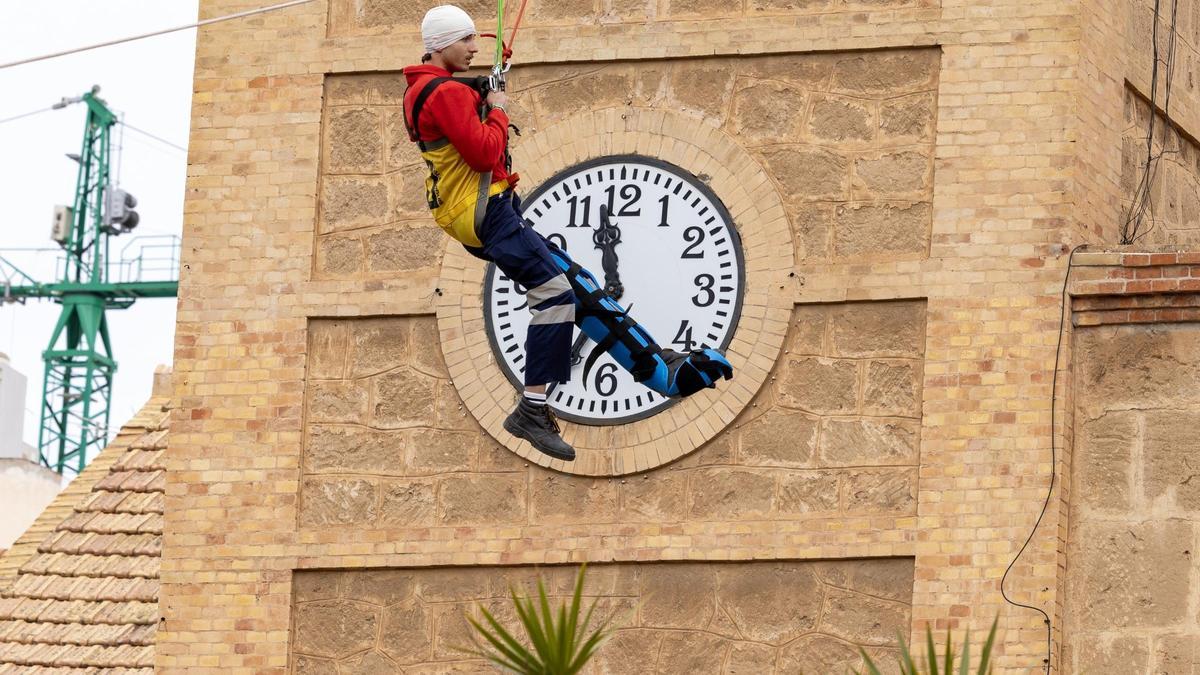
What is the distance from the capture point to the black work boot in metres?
14.2

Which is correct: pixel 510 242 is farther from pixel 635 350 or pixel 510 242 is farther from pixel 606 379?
pixel 606 379

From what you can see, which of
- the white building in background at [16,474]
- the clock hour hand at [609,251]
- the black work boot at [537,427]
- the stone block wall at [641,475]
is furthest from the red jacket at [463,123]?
the white building in background at [16,474]

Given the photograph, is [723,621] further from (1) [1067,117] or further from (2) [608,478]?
(1) [1067,117]

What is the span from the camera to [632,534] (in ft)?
52.8

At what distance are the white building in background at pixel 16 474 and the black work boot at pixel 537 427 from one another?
630 inches

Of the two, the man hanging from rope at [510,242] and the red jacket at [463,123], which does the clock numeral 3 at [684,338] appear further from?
the red jacket at [463,123]

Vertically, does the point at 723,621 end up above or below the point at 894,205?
below

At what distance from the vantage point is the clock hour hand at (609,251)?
1627 centimetres

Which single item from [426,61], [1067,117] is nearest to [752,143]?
[1067,117]

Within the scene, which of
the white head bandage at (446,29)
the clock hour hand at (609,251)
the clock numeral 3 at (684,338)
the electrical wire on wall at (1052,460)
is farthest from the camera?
the clock hour hand at (609,251)

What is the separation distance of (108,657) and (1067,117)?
8.03 metres

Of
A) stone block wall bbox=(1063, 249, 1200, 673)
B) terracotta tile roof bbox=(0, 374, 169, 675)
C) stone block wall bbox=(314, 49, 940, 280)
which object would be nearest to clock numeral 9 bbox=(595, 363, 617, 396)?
stone block wall bbox=(314, 49, 940, 280)

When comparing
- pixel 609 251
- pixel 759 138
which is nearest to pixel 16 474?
pixel 609 251

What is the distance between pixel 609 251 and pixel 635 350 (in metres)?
Result: 2.24
